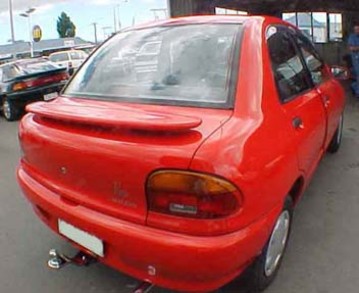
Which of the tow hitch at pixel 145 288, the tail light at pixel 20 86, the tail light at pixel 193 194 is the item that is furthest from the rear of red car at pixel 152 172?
the tail light at pixel 20 86

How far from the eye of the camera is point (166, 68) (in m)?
2.63

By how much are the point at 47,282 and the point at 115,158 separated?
1251 millimetres

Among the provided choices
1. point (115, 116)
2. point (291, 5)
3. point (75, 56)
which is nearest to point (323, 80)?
point (115, 116)

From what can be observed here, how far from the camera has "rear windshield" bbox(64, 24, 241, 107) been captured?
2428mm

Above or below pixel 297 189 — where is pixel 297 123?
above

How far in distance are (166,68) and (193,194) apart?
3.38 ft

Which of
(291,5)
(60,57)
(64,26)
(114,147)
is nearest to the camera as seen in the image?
(114,147)

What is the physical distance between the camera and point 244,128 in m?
2.10

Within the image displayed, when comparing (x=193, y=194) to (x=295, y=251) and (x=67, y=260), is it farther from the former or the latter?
(x=295, y=251)

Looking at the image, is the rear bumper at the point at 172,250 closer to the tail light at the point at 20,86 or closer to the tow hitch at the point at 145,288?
the tow hitch at the point at 145,288

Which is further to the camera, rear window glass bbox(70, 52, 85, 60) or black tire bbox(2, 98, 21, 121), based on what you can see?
rear window glass bbox(70, 52, 85, 60)

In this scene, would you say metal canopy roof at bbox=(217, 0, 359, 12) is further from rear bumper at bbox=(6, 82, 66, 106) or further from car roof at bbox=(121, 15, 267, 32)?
car roof at bbox=(121, 15, 267, 32)

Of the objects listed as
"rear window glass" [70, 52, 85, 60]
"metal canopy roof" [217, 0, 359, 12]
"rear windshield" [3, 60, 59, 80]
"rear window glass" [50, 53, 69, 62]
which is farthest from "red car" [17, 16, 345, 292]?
"rear window glass" [70, 52, 85, 60]

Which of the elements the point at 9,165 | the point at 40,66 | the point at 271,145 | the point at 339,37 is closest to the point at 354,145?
the point at 271,145
